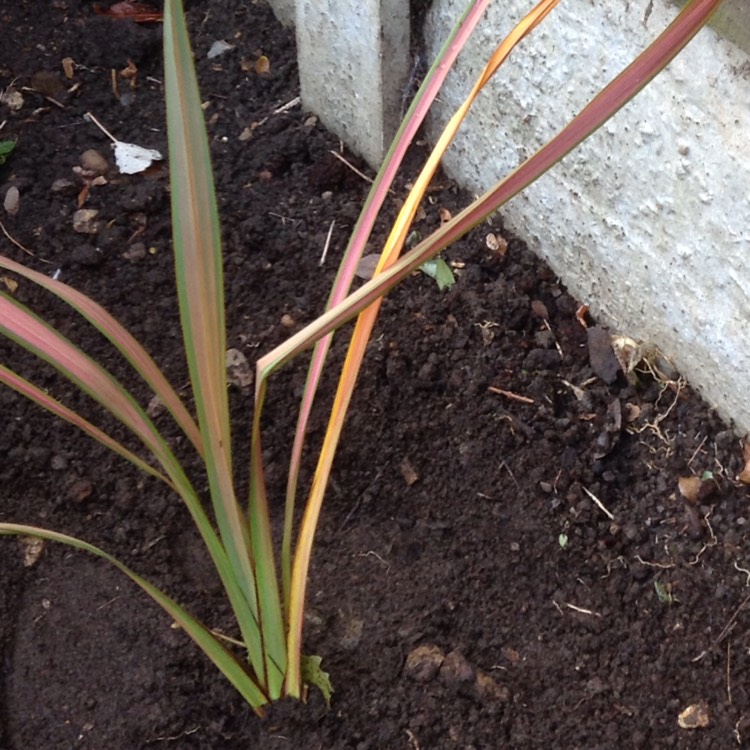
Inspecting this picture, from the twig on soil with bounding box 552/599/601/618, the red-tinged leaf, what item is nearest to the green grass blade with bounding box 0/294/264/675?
the twig on soil with bounding box 552/599/601/618

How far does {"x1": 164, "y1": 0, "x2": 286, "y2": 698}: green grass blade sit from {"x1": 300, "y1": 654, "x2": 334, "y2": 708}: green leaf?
26cm

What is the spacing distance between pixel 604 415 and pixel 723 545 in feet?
0.80

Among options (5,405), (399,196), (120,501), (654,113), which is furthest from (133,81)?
(654,113)

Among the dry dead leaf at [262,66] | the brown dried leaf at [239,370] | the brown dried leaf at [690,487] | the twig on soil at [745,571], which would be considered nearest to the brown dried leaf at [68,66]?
the dry dead leaf at [262,66]

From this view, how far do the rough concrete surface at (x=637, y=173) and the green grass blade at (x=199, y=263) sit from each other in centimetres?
62

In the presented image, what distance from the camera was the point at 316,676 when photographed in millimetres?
1084

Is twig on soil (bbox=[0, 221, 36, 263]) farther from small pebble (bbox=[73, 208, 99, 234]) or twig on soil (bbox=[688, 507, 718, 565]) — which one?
twig on soil (bbox=[688, 507, 718, 565])

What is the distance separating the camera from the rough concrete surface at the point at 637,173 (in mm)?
1081

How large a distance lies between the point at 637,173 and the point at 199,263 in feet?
2.26

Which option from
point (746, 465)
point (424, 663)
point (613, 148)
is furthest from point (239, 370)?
point (746, 465)

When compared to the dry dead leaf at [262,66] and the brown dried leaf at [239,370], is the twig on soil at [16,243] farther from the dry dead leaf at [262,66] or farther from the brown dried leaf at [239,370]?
the dry dead leaf at [262,66]

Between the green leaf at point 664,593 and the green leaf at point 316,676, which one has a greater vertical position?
the green leaf at point 664,593

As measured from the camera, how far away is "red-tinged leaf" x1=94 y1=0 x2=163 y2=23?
1.83 m

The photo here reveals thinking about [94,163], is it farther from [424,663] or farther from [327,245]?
[424,663]
